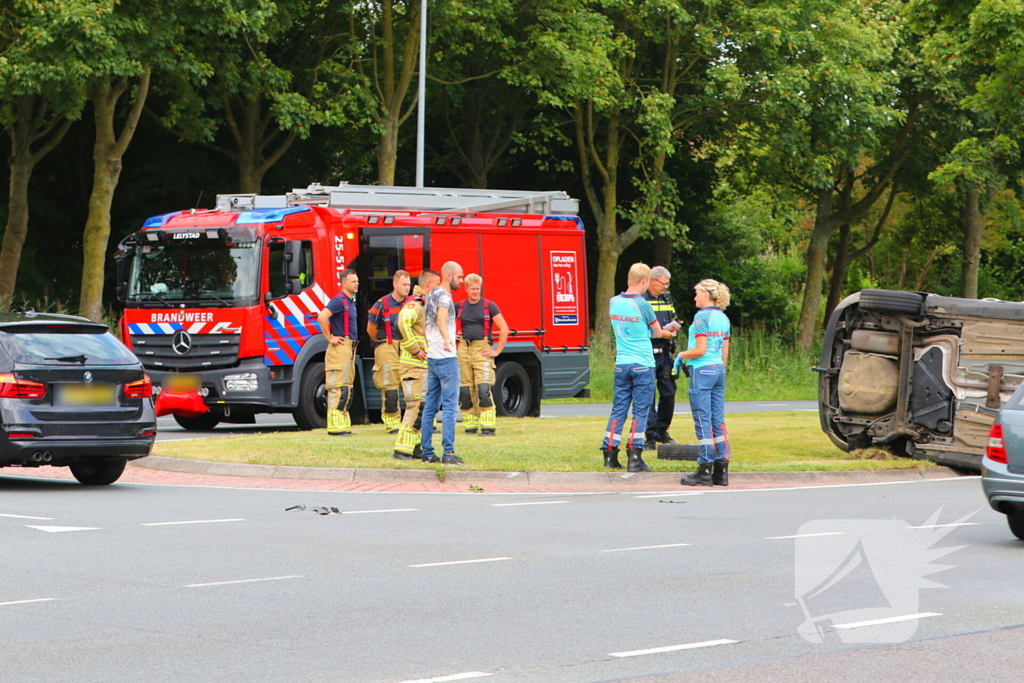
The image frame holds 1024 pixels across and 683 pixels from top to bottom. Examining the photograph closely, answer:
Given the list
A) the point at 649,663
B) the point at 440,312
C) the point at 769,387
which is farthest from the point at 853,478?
the point at 769,387

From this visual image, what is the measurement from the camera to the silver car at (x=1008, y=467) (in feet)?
32.7

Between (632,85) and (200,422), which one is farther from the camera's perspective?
(632,85)

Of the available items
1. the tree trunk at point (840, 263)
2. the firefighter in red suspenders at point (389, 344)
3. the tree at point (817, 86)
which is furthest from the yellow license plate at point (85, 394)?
the tree trunk at point (840, 263)

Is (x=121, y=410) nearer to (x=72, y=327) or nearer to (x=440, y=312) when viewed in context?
(x=72, y=327)

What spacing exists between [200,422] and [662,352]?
7.54 m

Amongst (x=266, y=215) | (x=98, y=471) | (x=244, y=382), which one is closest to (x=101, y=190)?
(x=266, y=215)

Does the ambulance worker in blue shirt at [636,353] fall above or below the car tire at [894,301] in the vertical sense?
below

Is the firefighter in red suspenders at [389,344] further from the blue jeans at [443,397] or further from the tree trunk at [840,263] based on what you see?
the tree trunk at [840,263]

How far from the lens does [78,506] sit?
11383 millimetres

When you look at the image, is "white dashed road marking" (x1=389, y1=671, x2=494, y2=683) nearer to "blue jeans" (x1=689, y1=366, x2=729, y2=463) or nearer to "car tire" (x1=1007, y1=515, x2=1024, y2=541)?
"car tire" (x1=1007, y1=515, x2=1024, y2=541)

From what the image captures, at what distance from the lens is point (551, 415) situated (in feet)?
74.9

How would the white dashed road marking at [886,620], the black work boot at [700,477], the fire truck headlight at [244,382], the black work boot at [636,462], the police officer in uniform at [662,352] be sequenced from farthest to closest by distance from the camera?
the fire truck headlight at [244,382] → the police officer in uniform at [662,352] → the black work boot at [636,462] → the black work boot at [700,477] → the white dashed road marking at [886,620]

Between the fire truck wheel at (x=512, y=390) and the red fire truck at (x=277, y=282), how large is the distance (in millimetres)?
25

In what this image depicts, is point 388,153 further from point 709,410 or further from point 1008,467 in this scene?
point 1008,467
